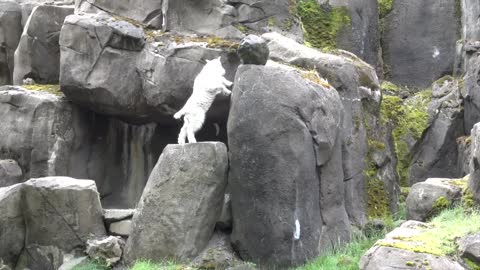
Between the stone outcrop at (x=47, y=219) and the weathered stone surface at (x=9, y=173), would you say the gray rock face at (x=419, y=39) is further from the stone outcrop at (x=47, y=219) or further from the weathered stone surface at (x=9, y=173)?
the stone outcrop at (x=47, y=219)

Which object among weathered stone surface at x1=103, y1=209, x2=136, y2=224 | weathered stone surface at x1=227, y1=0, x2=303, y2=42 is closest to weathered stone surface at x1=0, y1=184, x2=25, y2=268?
weathered stone surface at x1=103, y1=209, x2=136, y2=224

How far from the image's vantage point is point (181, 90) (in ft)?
43.9

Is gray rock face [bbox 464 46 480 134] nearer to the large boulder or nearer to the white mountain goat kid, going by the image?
the white mountain goat kid

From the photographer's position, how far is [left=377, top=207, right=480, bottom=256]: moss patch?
26.8ft

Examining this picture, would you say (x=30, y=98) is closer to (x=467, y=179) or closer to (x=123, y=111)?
(x=123, y=111)

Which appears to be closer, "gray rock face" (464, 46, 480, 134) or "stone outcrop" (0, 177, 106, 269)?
"stone outcrop" (0, 177, 106, 269)

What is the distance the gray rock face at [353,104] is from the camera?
12.1 m

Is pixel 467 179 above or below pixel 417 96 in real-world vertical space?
below

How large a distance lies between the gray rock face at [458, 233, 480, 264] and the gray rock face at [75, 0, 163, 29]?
27.8 ft

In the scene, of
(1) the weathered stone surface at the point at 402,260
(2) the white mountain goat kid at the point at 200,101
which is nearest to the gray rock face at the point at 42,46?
(2) the white mountain goat kid at the point at 200,101

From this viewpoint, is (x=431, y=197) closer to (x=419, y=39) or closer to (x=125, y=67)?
(x=125, y=67)

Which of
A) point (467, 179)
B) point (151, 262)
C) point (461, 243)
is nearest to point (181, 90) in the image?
point (151, 262)

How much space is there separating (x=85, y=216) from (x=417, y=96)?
421 inches

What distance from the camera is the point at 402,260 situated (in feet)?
26.1
